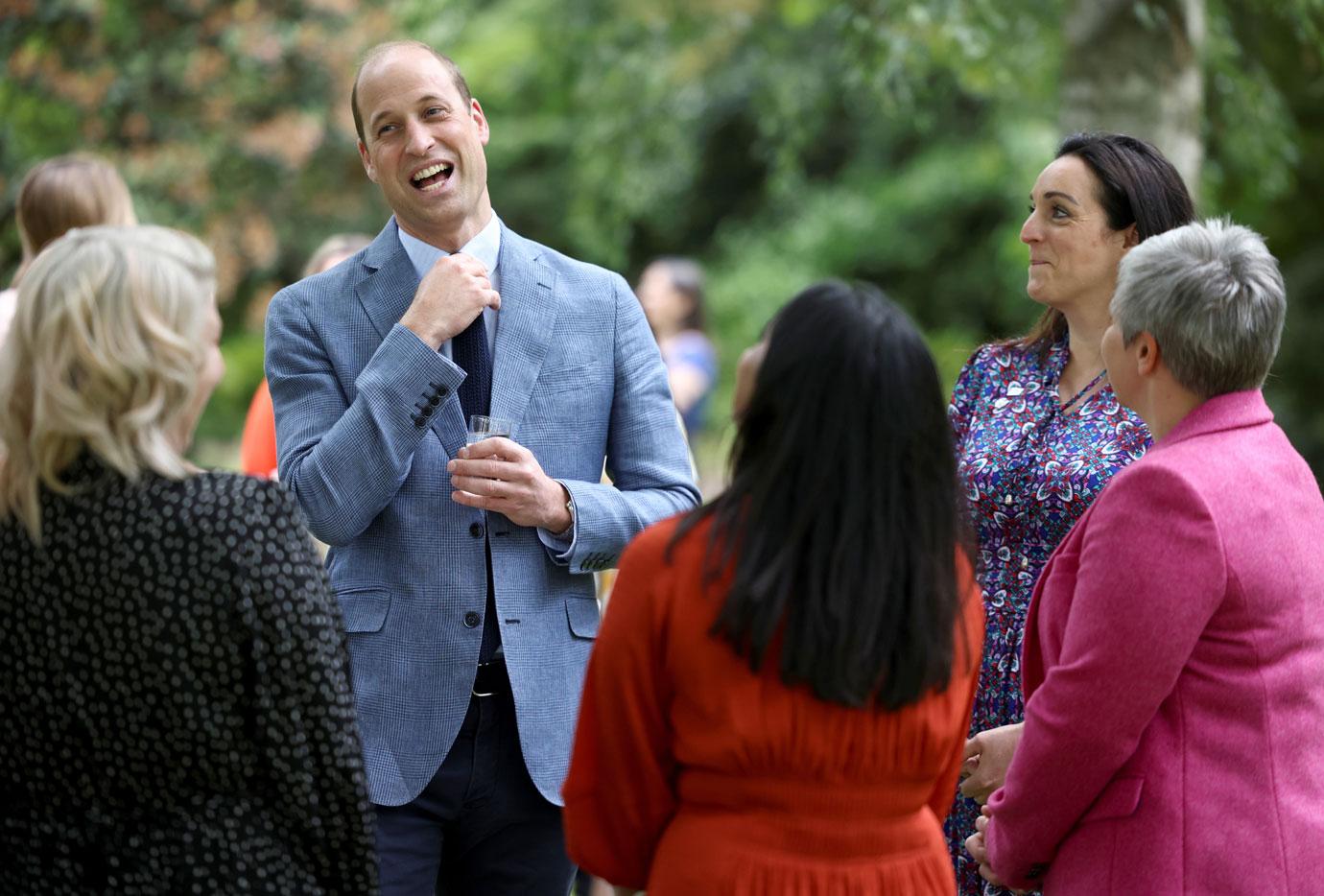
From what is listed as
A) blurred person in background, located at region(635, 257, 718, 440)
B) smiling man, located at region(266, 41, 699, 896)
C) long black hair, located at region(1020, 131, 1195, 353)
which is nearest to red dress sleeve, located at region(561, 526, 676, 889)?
smiling man, located at region(266, 41, 699, 896)

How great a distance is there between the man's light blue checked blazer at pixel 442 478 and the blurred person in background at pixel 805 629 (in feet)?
2.37

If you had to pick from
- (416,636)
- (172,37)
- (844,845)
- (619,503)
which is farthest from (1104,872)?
(172,37)

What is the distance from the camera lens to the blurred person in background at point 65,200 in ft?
14.7

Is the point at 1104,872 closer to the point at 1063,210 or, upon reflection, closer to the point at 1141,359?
the point at 1141,359

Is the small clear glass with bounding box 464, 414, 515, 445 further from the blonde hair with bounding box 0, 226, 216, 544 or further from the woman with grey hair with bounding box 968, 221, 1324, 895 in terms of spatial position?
the woman with grey hair with bounding box 968, 221, 1324, 895

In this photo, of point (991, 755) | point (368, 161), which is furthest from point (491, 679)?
point (368, 161)

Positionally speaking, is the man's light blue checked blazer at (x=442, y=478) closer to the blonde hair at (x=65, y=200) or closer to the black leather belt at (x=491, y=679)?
the black leather belt at (x=491, y=679)

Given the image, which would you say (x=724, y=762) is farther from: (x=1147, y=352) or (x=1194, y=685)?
(x=1147, y=352)

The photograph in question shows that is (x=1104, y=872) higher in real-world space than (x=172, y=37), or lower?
lower

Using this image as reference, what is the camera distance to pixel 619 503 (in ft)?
9.85

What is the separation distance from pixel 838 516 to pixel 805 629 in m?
0.17

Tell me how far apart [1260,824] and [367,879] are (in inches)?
57.6

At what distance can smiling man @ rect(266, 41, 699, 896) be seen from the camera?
9.36 feet

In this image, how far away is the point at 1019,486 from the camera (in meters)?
3.20
